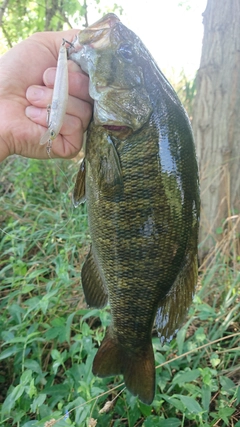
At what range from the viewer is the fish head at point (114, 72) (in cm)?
137

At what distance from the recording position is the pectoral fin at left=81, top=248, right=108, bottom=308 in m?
1.58

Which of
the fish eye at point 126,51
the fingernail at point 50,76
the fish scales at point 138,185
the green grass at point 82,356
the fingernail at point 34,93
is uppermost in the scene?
the fish eye at point 126,51

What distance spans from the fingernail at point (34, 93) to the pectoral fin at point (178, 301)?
0.89 m

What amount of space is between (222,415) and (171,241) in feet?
3.04

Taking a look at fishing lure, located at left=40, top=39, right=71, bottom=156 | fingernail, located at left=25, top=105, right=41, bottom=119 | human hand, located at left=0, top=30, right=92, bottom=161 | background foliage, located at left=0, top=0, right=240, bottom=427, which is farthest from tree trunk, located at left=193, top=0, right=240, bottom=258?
fishing lure, located at left=40, top=39, right=71, bottom=156

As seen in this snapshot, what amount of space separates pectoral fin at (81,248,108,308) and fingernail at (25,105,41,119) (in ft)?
2.07

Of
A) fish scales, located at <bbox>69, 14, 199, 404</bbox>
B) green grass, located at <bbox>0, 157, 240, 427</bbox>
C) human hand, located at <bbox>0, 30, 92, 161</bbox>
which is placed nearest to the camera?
fish scales, located at <bbox>69, 14, 199, 404</bbox>

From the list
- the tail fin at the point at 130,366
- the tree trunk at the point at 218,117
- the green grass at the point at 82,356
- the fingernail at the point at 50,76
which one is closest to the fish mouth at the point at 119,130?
the fingernail at the point at 50,76

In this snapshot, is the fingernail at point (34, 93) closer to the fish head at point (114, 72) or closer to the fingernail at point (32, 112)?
the fingernail at point (32, 112)

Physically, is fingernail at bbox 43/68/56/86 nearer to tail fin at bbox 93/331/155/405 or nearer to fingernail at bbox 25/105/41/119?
fingernail at bbox 25/105/41/119

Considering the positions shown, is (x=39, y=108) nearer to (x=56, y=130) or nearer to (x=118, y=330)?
(x=56, y=130)

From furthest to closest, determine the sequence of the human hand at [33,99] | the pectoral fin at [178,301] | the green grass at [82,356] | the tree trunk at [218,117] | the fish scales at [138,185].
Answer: the tree trunk at [218,117] < the green grass at [82,356] < the human hand at [33,99] < the pectoral fin at [178,301] < the fish scales at [138,185]

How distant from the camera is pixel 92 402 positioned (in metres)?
1.69

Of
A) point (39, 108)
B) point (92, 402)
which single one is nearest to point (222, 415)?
point (92, 402)
